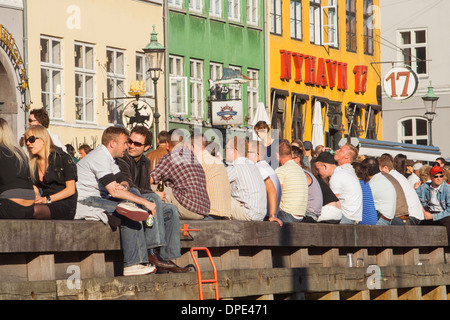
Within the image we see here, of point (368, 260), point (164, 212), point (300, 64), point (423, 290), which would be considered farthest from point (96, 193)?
point (300, 64)

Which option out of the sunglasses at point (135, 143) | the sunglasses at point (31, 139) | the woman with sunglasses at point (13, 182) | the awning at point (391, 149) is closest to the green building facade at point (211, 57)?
the awning at point (391, 149)

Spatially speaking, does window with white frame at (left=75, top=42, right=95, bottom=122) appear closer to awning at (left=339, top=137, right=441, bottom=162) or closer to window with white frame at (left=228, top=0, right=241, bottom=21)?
awning at (left=339, top=137, right=441, bottom=162)

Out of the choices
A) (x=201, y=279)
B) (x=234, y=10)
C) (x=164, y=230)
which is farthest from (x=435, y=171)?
(x=234, y=10)

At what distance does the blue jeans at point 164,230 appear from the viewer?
41.1ft

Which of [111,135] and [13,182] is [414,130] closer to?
[111,135]

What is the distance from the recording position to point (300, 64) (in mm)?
41844

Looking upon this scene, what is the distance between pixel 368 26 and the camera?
4712 centimetres

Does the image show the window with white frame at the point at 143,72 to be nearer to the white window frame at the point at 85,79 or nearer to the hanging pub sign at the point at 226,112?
the white window frame at the point at 85,79

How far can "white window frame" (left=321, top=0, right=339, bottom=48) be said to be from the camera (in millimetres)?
43406

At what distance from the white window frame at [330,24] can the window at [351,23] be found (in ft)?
3.02

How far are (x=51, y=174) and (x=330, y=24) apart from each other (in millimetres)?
32563

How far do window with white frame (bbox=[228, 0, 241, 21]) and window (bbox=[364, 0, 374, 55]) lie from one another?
9.10 meters

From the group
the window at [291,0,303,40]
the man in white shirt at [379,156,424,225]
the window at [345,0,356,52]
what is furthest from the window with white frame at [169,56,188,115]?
the man in white shirt at [379,156,424,225]

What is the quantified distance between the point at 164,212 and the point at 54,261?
1.55 metres
